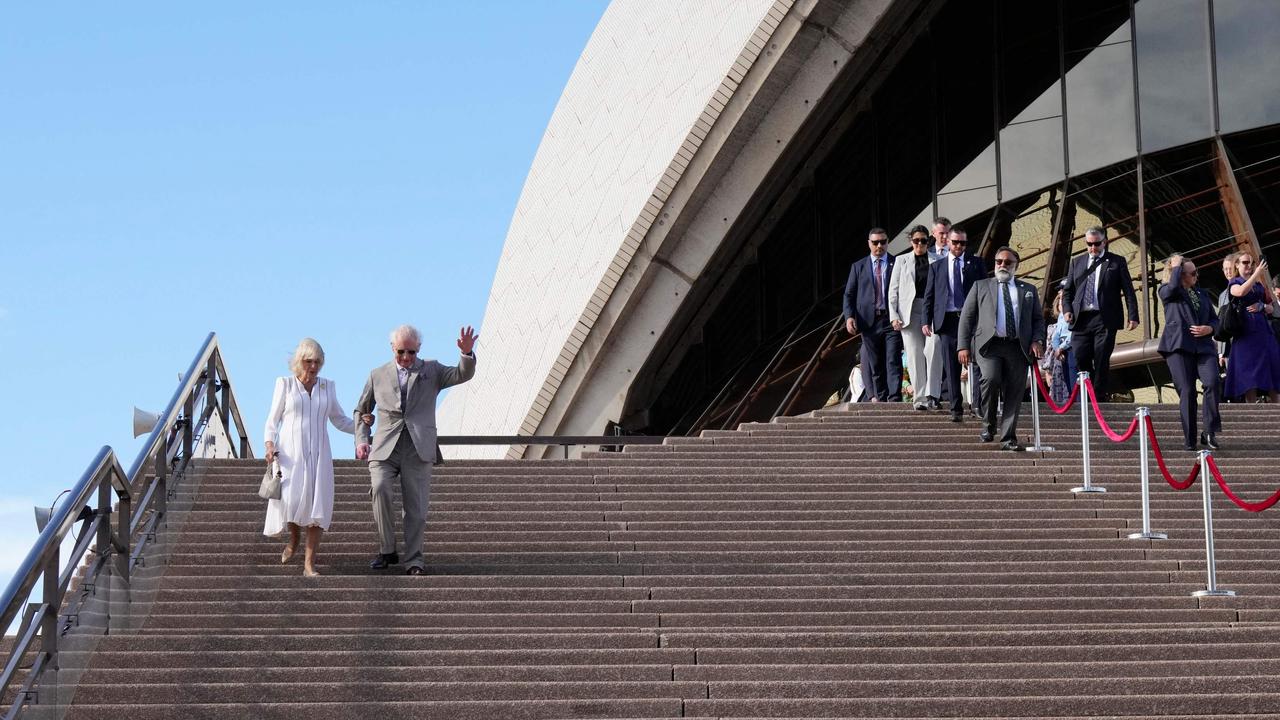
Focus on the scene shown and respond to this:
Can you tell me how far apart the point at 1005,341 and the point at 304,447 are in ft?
16.2

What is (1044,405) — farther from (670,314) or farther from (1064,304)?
(670,314)

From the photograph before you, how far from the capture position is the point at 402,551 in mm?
8523

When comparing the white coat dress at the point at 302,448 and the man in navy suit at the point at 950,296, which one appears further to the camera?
the man in navy suit at the point at 950,296

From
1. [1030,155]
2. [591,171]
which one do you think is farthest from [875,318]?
[591,171]

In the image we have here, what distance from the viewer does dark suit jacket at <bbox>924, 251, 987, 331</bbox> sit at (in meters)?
11.8

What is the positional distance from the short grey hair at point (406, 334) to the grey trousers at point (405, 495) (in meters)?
0.54

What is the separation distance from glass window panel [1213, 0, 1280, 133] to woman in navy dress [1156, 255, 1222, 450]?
732 cm

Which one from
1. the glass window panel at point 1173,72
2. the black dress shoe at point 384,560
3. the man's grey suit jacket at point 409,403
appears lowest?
the black dress shoe at point 384,560

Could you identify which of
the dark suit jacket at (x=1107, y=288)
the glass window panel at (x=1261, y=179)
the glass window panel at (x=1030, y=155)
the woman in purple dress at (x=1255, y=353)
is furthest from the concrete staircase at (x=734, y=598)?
the glass window panel at (x=1030, y=155)

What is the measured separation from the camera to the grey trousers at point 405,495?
809 centimetres

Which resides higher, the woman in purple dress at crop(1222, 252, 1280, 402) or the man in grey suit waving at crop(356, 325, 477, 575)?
the woman in purple dress at crop(1222, 252, 1280, 402)

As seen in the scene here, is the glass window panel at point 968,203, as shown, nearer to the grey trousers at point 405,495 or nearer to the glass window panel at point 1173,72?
the glass window panel at point 1173,72

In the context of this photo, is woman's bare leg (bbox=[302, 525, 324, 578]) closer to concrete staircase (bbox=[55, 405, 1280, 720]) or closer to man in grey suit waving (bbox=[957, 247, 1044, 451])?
concrete staircase (bbox=[55, 405, 1280, 720])

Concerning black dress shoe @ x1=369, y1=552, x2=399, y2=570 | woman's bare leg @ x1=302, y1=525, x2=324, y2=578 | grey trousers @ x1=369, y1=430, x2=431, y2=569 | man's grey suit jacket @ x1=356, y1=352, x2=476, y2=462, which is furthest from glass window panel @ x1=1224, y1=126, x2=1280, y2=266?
woman's bare leg @ x1=302, y1=525, x2=324, y2=578
